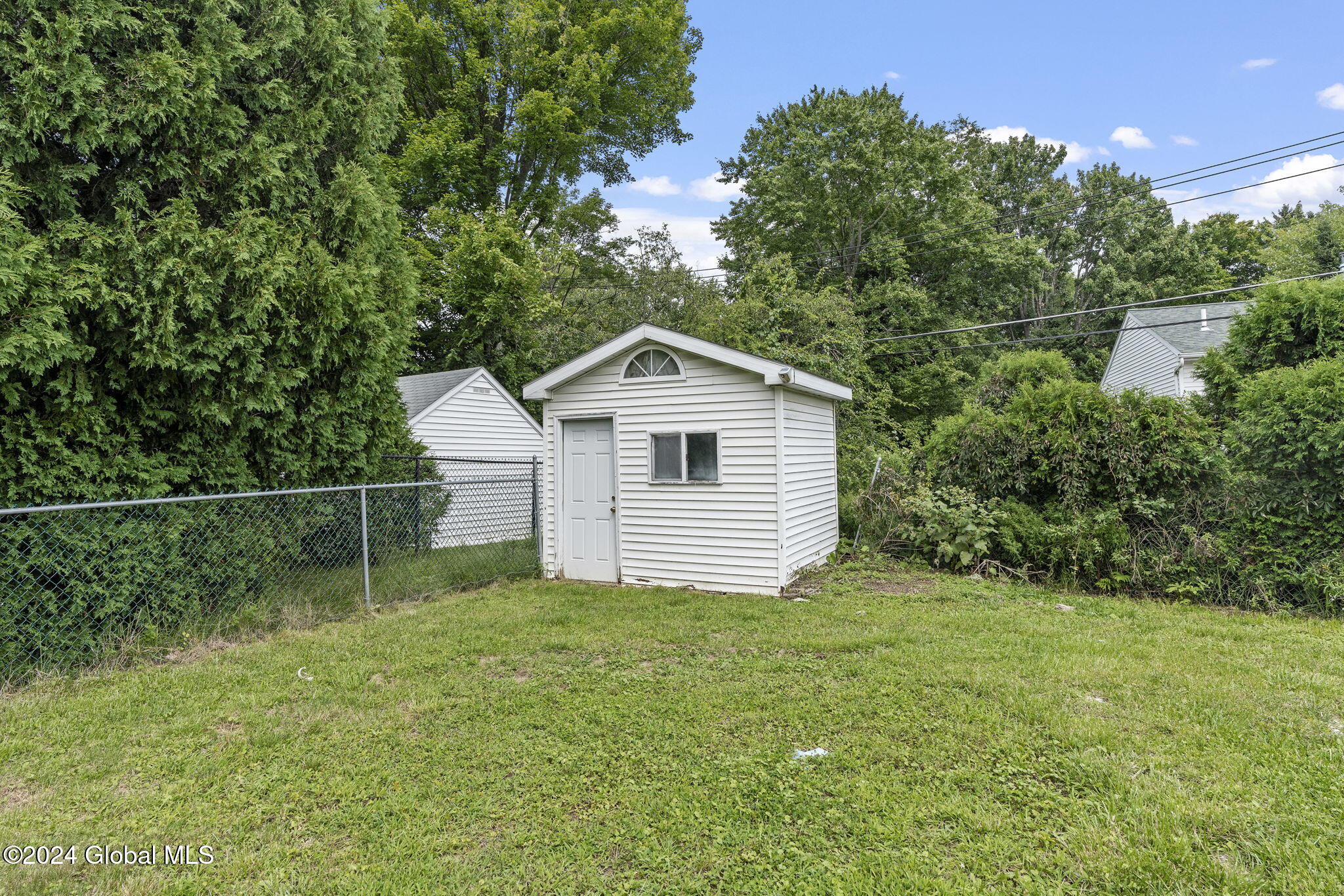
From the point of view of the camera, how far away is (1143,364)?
658 inches

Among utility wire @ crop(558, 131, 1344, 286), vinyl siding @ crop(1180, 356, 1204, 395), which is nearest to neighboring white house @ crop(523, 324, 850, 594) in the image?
utility wire @ crop(558, 131, 1344, 286)

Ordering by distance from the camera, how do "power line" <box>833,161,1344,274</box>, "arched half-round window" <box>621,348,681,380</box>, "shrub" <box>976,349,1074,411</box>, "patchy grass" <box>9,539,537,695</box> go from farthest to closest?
"power line" <box>833,161,1344,274</box> < "shrub" <box>976,349,1074,411</box> < "arched half-round window" <box>621,348,681,380</box> < "patchy grass" <box>9,539,537,695</box>

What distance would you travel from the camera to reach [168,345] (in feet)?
15.3

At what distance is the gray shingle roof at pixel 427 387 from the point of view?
11.4 m

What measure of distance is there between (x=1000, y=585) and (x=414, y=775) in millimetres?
6132

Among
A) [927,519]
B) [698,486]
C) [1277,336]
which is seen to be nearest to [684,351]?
[698,486]

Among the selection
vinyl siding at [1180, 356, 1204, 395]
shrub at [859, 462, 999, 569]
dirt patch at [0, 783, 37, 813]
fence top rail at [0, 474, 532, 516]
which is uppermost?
vinyl siding at [1180, 356, 1204, 395]

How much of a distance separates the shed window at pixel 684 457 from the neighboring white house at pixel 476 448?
6.43ft

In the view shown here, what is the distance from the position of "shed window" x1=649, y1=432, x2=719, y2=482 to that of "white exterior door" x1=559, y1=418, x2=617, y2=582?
0.56 m

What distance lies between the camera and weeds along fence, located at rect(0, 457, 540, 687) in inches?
165

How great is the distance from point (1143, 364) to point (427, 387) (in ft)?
61.3

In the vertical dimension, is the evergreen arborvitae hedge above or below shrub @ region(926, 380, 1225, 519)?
above

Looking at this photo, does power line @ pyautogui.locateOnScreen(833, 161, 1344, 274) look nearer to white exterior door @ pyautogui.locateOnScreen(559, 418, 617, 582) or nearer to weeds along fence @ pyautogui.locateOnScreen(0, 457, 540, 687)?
white exterior door @ pyautogui.locateOnScreen(559, 418, 617, 582)

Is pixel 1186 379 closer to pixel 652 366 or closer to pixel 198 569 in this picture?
pixel 652 366
